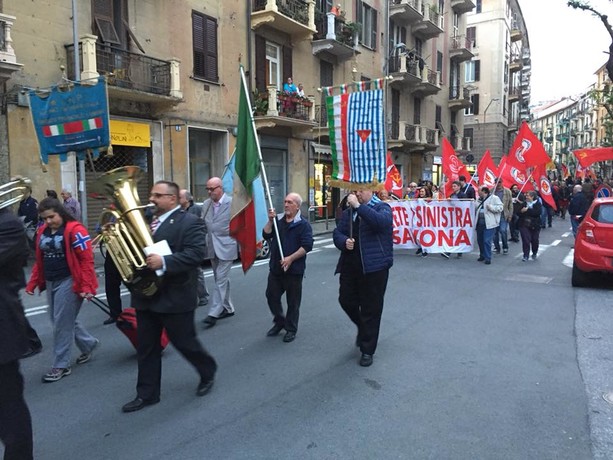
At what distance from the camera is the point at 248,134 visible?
595cm

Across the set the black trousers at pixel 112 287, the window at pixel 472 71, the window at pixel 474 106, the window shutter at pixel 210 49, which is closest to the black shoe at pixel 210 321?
the black trousers at pixel 112 287

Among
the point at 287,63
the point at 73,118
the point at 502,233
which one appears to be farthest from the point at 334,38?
the point at 73,118

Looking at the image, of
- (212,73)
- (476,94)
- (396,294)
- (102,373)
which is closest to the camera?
(102,373)

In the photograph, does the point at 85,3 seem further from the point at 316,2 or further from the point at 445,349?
the point at 445,349

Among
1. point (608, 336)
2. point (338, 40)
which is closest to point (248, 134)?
point (608, 336)

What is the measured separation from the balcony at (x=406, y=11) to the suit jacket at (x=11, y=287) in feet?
93.9

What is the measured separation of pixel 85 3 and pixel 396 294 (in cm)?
1153

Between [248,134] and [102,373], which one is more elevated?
[248,134]

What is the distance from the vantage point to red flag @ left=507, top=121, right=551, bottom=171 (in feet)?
45.9

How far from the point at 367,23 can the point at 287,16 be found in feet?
27.6

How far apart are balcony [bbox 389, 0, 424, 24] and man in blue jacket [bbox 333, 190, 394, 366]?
26127 millimetres

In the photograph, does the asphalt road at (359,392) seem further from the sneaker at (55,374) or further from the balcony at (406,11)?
the balcony at (406,11)

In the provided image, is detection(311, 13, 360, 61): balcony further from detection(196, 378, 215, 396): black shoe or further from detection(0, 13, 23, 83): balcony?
detection(196, 378, 215, 396): black shoe

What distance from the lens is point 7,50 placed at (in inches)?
438
